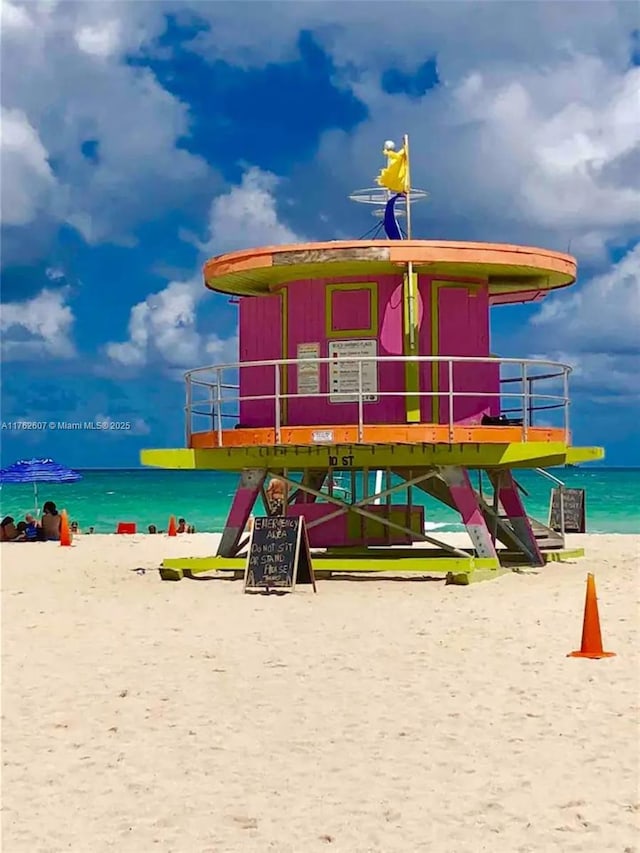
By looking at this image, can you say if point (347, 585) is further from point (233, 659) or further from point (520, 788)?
point (520, 788)

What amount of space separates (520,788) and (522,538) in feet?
45.6

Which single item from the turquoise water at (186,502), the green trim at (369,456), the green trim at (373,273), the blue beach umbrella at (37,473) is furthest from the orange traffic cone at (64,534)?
the turquoise water at (186,502)

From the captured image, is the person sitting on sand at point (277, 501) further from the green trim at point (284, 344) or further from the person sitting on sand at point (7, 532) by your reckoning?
the person sitting on sand at point (7, 532)

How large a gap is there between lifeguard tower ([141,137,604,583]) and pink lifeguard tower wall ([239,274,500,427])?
21 millimetres

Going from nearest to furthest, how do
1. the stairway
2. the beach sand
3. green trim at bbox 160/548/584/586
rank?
the beach sand, green trim at bbox 160/548/584/586, the stairway

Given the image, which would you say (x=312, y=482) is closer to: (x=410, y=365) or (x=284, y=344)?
(x=284, y=344)

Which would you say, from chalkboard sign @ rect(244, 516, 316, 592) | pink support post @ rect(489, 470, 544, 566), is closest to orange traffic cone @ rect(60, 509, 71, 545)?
pink support post @ rect(489, 470, 544, 566)

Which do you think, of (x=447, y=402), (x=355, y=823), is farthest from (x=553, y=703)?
(x=447, y=402)

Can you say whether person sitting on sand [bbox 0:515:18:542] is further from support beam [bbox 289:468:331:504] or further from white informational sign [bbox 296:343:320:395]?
white informational sign [bbox 296:343:320:395]

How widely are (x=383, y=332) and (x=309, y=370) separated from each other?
4.18 feet

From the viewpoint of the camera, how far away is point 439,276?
19.3 m

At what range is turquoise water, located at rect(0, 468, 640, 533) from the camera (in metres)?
65.7

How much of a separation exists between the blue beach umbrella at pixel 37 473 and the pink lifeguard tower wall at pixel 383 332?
15.5 m

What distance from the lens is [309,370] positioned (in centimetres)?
1922
